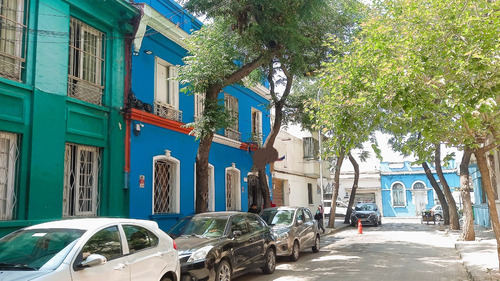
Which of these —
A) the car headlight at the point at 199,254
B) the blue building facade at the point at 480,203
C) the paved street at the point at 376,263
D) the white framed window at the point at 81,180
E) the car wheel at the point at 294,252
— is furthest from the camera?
the blue building facade at the point at 480,203

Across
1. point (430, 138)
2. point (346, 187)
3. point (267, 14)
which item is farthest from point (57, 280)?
point (346, 187)

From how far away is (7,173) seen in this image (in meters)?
8.79

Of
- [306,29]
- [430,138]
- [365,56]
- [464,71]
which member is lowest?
[430,138]

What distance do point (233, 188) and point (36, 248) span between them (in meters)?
13.6

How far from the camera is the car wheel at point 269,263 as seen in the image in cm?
966

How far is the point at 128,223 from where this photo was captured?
5883 millimetres

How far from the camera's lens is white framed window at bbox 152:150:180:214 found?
13.0 metres

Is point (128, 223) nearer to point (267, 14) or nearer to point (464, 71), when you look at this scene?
point (464, 71)

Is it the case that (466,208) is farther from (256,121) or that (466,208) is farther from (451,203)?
(256,121)

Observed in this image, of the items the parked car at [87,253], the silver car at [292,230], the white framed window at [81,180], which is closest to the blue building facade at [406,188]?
the silver car at [292,230]

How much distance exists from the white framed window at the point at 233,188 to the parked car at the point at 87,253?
37.4 feet

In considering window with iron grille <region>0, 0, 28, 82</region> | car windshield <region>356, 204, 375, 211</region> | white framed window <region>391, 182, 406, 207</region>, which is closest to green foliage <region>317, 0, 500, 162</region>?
window with iron grille <region>0, 0, 28, 82</region>

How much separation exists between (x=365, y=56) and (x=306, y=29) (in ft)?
17.1

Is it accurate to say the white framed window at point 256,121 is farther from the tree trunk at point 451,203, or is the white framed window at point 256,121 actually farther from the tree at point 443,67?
the tree at point 443,67
